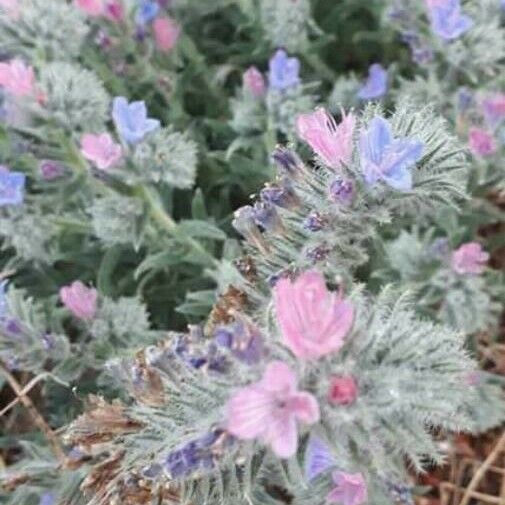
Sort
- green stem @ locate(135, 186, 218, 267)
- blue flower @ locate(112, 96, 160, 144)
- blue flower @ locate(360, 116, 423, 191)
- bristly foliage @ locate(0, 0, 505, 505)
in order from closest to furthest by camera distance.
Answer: bristly foliage @ locate(0, 0, 505, 505) → blue flower @ locate(360, 116, 423, 191) → blue flower @ locate(112, 96, 160, 144) → green stem @ locate(135, 186, 218, 267)

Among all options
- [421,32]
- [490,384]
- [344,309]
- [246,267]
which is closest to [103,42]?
[421,32]

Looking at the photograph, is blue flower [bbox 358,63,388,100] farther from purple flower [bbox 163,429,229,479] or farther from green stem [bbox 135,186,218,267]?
purple flower [bbox 163,429,229,479]

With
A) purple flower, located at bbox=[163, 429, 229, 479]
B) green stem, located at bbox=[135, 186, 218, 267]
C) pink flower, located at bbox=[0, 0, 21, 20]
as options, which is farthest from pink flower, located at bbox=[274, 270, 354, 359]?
pink flower, located at bbox=[0, 0, 21, 20]

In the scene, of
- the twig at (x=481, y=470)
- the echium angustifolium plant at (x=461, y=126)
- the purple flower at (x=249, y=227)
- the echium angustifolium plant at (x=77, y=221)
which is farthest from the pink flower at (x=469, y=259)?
the purple flower at (x=249, y=227)

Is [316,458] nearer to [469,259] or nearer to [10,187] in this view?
[469,259]

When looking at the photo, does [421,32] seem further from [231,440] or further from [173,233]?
[231,440]

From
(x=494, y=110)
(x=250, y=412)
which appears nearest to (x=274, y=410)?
(x=250, y=412)
